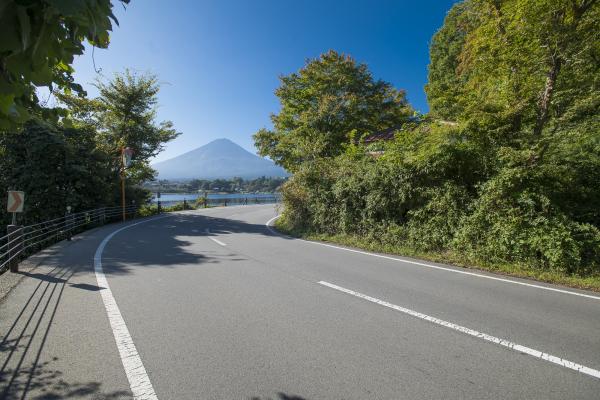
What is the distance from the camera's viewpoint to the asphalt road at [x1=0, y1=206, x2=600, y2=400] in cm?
268

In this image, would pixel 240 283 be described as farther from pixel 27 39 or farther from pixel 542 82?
pixel 542 82

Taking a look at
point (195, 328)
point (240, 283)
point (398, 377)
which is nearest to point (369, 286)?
point (240, 283)

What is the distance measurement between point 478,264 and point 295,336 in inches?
213

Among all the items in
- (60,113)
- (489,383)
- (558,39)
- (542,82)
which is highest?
(558,39)

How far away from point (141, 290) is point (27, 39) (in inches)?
188

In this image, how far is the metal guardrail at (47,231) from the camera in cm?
627

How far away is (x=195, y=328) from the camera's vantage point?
12.4 ft

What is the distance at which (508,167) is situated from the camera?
7.28 metres

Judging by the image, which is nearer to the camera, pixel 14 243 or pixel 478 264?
pixel 14 243

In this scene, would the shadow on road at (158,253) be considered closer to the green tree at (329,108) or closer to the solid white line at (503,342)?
the solid white line at (503,342)

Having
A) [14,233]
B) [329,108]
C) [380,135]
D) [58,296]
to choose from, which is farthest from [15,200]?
[380,135]

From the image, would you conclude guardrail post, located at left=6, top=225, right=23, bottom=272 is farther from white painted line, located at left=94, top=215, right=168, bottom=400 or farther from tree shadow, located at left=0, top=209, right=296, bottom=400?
white painted line, located at left=94, top=215, right=168, bottom=400

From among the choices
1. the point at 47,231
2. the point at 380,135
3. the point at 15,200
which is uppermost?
the point at 380,135

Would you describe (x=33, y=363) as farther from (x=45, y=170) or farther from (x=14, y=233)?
(x=45, y=170)
